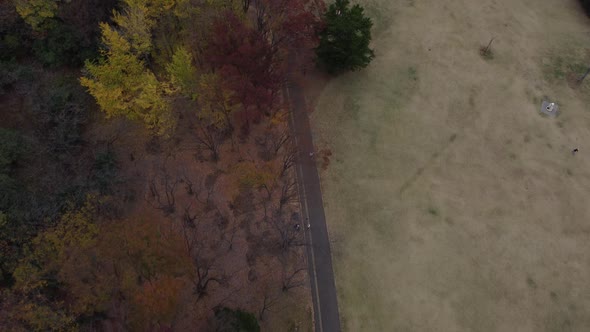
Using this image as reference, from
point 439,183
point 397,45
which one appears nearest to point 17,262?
point 439,183

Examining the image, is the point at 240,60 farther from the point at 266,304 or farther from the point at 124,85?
the point at 266,304

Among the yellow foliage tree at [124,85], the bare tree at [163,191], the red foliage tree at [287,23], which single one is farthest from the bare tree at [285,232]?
the red foliage tree at [287,23]

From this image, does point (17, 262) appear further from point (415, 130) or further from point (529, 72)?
point (529, 72)

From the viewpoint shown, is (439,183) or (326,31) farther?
(326,31)

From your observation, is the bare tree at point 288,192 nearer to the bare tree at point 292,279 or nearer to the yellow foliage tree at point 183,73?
the bare tree at point 292,279

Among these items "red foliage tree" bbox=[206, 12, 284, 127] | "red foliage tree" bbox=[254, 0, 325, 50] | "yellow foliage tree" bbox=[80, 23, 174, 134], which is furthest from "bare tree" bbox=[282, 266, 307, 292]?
"red foliage tree" bbox=[254, 0, 325, 50]

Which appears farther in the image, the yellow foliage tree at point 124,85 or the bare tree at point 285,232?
the bare tree at point 285,232
